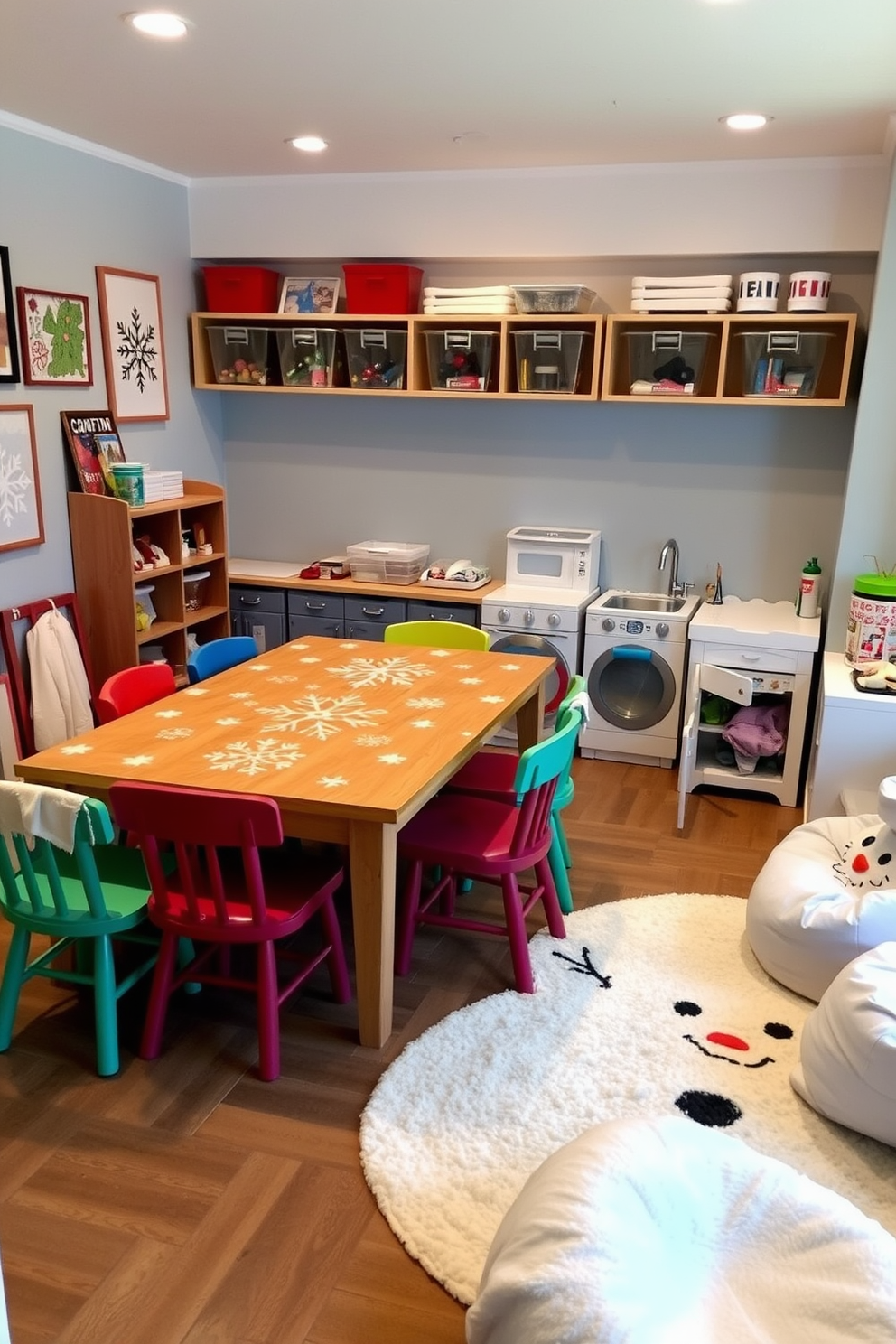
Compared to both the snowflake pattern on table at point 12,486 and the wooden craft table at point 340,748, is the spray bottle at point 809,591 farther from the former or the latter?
the snowflake pattern on table at point 12,486

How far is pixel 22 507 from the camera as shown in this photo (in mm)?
3701

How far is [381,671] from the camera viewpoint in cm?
328

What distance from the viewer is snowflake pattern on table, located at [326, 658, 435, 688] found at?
10.4ft

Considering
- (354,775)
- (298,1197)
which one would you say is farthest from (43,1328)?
(354,775)

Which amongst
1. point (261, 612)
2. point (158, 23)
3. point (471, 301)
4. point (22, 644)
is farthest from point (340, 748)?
point (471, 301)

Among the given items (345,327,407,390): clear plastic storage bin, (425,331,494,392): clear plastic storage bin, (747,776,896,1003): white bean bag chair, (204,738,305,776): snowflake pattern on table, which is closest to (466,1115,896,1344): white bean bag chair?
(747,776,896,1003): white bean bag chair

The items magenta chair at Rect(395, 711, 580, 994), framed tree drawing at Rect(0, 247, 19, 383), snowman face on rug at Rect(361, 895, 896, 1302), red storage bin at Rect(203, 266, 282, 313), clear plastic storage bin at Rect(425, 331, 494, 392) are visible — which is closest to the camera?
snowman face on rug at Rect(361, 895, 896, 1302)

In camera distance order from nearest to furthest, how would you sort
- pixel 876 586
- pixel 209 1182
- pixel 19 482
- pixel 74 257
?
pixel 209 1182 → pixel 876 586 → pixel 19 482 → pixel 74 257

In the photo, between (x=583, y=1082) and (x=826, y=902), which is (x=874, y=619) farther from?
(x=583, y=1082)

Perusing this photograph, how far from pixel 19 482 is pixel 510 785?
2118 millimetres

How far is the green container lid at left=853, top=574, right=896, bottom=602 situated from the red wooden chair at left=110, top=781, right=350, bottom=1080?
2192mm

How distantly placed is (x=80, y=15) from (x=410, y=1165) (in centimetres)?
282

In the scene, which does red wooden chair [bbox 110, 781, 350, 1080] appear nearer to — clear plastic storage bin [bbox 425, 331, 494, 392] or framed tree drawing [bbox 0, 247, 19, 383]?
framed tree drawing [bbox 0, 247, 19, 383]

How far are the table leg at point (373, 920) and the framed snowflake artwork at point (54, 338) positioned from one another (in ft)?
8.04
